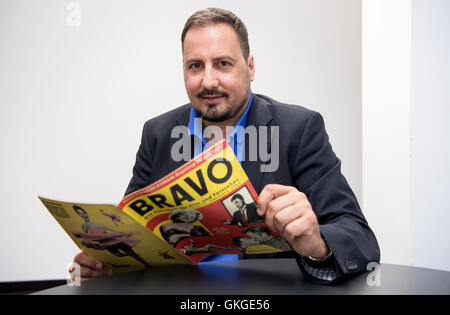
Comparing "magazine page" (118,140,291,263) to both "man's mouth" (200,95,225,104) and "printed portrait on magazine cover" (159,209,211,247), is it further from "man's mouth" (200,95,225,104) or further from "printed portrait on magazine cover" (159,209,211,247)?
"man's mouth" (200,95,225,104)

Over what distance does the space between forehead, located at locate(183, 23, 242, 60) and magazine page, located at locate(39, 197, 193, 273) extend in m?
0.59

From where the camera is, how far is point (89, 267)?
2.56ft

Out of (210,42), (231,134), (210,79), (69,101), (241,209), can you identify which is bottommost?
(241,209)

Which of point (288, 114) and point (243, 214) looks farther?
point (288, 114)

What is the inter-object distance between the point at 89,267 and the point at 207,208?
11.7 inches

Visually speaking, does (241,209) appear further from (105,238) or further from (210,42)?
(210,42)

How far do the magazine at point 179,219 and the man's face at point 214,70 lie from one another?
503 mm

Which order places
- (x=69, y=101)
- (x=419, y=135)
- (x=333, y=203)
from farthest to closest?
1. (x=69, y=101)
2. (x=419, y=135)
3. (x=333, y=203)

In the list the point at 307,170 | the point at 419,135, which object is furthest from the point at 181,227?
the point at 419,135

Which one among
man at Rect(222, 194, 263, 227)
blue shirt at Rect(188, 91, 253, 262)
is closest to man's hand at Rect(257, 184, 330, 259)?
man at Rect(222, 194, 263, 227)

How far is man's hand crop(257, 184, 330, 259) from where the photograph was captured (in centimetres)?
63

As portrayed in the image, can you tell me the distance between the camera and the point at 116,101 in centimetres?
242
